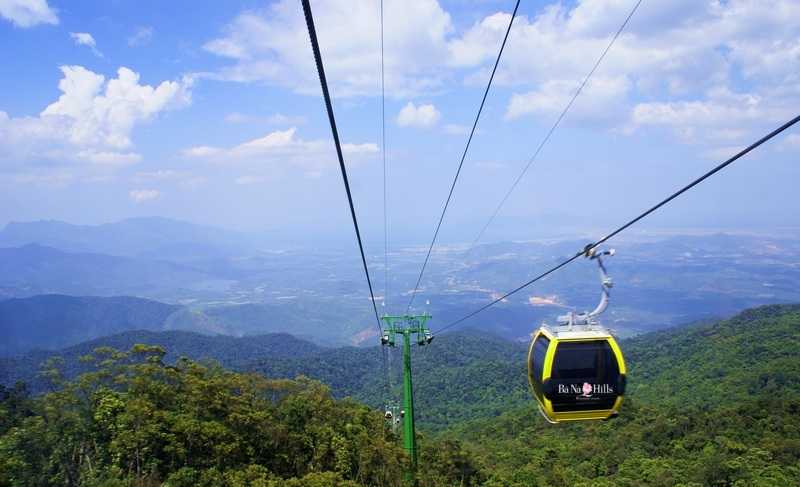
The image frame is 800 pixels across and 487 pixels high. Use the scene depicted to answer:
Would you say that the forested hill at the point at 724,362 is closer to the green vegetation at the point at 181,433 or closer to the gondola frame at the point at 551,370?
the green vegetation at the point at 181,433

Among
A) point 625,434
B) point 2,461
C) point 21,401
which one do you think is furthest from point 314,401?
point 625,434

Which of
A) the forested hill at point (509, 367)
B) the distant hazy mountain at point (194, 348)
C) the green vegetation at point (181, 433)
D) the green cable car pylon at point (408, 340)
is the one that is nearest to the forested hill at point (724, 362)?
the forested hill at point (509, 367)

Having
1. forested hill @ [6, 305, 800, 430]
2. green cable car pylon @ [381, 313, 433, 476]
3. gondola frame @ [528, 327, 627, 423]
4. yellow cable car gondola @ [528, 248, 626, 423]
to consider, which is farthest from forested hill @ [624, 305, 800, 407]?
yellow cable car gondola @ [528, 248, 626, 423]

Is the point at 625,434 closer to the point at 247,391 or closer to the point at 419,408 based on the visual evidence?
the point at 247,391

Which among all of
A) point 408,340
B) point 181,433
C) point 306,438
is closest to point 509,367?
point 306,438

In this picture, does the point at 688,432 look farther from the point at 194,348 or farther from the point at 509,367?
the point at 194,348

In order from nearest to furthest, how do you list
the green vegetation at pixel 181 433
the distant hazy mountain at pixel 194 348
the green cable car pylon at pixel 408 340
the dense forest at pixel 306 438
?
the green vegetation at pixel 181 433
the dense forest at pixel 306 438
the green cable car pylon at pixel 408 340
the distant hazy mountain at pixel 194 348
